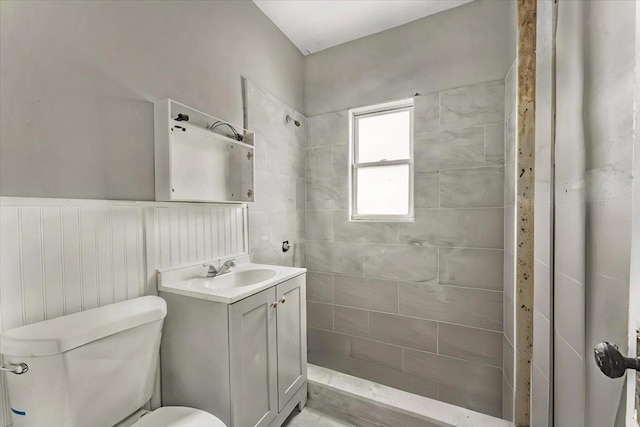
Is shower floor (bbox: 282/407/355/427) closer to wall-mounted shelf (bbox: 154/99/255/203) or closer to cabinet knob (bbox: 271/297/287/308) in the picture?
cabinet knob (bbox: 271/297/287/308)

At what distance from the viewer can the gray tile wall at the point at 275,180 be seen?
1949 millimetres

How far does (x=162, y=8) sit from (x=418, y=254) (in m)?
2.22

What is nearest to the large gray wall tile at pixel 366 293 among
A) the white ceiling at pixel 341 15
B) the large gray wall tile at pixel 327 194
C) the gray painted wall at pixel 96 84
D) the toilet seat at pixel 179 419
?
the large gray wall tile at pixel 327 194

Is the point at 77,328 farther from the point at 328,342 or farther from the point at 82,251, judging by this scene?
the point at 328,342

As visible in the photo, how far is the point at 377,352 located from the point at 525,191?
1.69 meters

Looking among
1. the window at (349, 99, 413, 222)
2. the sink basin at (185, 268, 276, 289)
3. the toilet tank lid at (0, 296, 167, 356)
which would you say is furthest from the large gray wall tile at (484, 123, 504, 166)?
the toilet tank lid at (0, 296, 167, 356)

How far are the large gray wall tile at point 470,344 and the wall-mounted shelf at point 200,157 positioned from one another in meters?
1.75

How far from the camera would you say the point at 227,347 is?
1128mm

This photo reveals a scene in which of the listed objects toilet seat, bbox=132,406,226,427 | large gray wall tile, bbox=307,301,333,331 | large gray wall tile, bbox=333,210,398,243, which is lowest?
large gray wall tile, bbox=307,301,333,331

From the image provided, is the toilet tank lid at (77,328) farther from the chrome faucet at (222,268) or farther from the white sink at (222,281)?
the chrome faucet at (222,268)

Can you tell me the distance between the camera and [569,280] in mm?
821

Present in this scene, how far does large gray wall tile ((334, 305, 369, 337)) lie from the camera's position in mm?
2254

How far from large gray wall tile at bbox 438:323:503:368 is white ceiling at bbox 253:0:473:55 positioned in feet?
7.74

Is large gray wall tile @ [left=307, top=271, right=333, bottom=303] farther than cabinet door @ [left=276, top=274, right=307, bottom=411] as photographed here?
Yes
